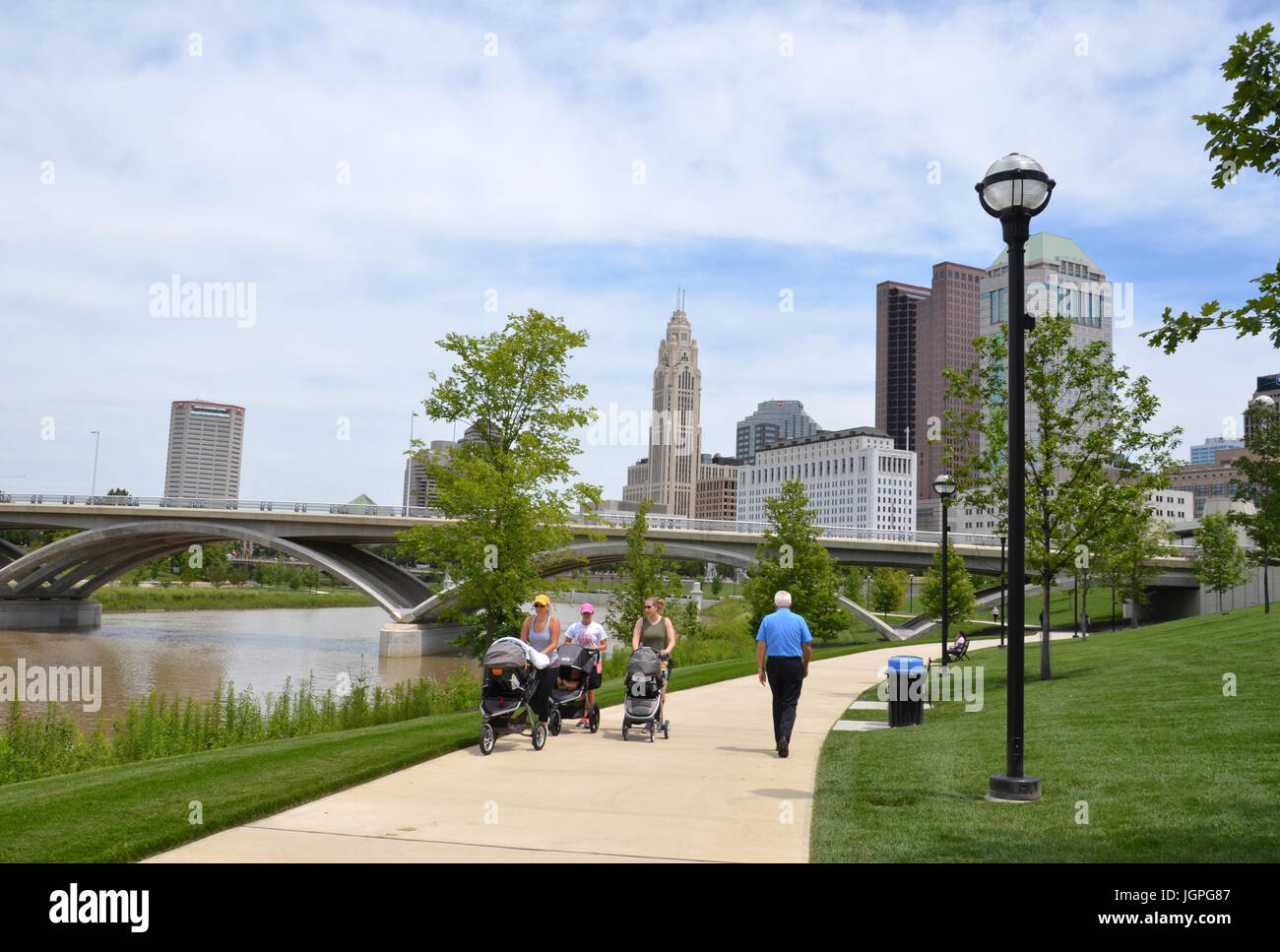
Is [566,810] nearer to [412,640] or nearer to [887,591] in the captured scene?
[412,640]

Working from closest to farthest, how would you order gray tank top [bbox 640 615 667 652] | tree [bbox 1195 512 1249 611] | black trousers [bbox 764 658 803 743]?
black trousers [bbox 764 658 803 743] → gray tank top [bbox 640 615 667 652] → tree [bbox 1195 512 1249 611]

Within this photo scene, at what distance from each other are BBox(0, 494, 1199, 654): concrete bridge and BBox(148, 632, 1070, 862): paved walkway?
132 ft

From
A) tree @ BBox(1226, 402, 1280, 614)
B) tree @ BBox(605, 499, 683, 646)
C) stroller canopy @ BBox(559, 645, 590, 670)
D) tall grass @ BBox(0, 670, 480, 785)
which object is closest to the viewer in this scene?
stroller canopy @ BBox(559, 645, 590, 670)

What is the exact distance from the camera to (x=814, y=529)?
34.5 m

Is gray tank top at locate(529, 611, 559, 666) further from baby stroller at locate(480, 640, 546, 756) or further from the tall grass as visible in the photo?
the tall grass

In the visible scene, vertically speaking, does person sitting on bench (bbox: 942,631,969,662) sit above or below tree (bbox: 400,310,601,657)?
below

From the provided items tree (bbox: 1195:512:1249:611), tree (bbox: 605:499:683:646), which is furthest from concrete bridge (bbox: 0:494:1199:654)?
tree (bbox: 605:499:683:646)

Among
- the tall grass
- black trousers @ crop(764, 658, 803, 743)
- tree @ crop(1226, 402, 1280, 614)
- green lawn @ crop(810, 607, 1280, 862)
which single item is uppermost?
tree @ crop(1226, 402, 1280, 614)

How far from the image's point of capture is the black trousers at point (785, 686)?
1003 cm

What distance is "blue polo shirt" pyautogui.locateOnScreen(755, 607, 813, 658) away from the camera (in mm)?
10039

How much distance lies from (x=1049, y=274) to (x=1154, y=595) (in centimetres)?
14260

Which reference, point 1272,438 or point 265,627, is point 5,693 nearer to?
point 265,627
